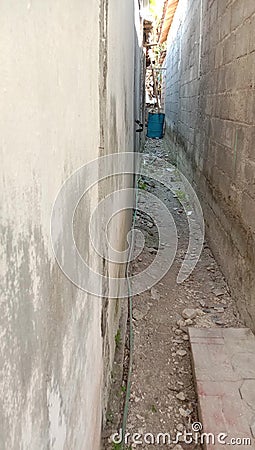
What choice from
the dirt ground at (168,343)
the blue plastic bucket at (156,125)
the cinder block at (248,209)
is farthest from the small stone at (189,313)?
the blue plastic bucket at (156,125)

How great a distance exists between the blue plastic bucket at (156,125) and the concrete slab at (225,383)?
11.8 metres

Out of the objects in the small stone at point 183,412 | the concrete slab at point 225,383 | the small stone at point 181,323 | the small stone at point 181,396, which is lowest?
the small stone at point 183,412

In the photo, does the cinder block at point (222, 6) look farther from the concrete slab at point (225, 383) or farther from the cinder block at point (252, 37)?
the concrete slab at point (225, 383)

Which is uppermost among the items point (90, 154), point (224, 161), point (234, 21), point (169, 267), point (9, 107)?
point (234, 21)

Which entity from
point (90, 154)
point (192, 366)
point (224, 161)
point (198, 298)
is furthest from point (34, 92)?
point (224, 161)

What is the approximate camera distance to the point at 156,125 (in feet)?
45.1

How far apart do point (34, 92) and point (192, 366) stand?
2082mm

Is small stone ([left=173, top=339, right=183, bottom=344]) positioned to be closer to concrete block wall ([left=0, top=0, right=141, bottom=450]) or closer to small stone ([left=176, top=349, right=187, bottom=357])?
small stone ([left=176, top=349, right=187, bottom=357])

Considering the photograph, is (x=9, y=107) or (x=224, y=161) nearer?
(x=9, y=107)

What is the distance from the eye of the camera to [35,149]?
1.92ft

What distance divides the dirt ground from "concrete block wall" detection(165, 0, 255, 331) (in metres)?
0.18

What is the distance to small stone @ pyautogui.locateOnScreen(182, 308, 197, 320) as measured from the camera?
9.42 ft

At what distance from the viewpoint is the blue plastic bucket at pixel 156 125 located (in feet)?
44.8

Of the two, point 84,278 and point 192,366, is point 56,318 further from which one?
point 192,366
